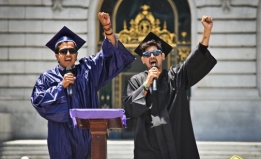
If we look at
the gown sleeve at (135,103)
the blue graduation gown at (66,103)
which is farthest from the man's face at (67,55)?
the gown sleeve at (135,103)

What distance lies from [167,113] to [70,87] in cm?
104

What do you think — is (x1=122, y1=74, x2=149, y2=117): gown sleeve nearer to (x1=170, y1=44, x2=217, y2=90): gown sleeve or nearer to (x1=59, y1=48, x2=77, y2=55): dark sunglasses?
(x1=170, y1=44, x2=217, y2=90): gown sleeve

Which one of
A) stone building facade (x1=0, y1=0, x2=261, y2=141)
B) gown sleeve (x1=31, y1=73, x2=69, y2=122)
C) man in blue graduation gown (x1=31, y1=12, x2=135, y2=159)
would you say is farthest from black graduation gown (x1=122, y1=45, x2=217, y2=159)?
stone building facade (x1=0, y1=0, x2=261, y2=141)

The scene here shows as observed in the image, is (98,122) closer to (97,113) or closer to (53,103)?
(97,113)

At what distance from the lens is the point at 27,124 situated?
65.1 feet

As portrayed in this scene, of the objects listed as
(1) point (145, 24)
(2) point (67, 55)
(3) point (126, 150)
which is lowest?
(3) point (126, 150)

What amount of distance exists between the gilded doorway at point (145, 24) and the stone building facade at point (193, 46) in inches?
19.6

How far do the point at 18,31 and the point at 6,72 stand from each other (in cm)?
107

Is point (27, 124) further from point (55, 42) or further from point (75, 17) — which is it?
point (55, 42)

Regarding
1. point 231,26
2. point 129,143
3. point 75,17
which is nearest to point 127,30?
point 75,17

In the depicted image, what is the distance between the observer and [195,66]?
336 inches

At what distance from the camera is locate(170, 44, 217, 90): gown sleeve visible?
851cm

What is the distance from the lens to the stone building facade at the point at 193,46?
19547 millimetres

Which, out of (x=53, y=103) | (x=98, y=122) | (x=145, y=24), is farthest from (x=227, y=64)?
(x=98, y=122)
